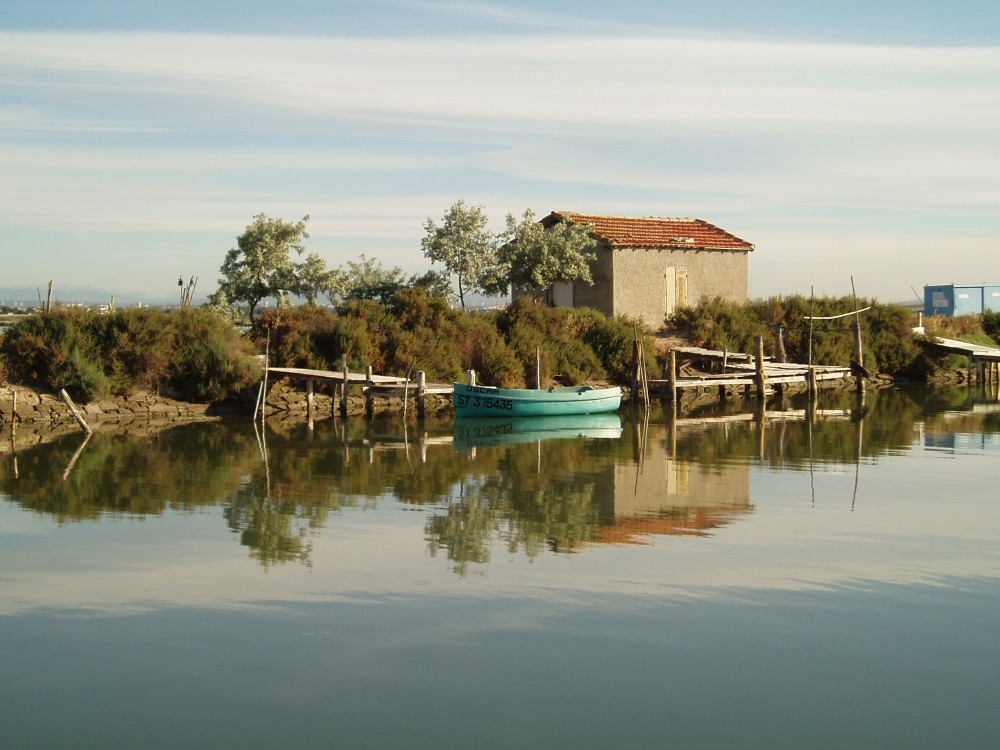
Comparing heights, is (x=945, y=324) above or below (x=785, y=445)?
above

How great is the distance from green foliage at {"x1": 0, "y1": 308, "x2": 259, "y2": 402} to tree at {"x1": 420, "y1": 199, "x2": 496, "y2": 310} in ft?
27.4

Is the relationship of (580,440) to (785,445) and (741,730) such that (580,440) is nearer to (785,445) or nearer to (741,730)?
(785,445)

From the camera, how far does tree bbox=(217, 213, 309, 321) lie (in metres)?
36.2

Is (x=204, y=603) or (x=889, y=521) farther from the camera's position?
(x=889, y=521)

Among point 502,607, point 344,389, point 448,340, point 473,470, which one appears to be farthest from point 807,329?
point 502,607

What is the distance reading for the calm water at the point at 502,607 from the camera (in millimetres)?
8086

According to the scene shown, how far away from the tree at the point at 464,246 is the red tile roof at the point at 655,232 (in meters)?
4.03

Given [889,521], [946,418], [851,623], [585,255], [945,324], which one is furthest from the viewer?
[945,324]

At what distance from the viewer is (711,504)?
16.9 m

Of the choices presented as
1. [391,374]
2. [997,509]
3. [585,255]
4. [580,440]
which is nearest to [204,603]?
[997,509]

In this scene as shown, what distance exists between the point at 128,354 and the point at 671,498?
64.0 feet

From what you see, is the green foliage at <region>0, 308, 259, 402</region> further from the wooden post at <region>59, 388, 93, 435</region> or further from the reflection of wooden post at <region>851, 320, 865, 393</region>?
the reflection of wooden post at <region>851, 320, 865, 393</region>

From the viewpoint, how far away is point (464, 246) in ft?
126

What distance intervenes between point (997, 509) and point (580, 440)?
12.1 metres
